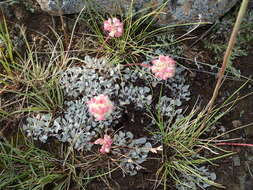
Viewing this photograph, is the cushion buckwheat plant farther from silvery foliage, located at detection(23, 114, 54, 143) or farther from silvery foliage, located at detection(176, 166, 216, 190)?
silvery foliage, located at detection(176, 166, 216, 190)

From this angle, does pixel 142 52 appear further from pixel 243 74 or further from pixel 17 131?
pixel 17 131

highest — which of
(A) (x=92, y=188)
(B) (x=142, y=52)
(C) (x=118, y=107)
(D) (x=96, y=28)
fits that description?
(D) (x=96, y=28)

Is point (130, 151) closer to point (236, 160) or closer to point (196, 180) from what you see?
point (196, 180)

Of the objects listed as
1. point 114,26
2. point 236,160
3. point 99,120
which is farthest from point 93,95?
point 236,160

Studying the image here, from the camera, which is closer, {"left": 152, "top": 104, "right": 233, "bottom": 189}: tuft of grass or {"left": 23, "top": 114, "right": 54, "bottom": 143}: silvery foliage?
{"left": 152, "top": 104, "right": 233, "bottom": 189}: tuft of grass

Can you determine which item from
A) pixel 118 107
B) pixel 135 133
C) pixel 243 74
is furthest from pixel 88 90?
pixel 243 74

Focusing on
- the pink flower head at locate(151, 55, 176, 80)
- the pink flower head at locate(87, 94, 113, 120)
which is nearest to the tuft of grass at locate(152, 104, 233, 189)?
the pink flower head at locate(151, 55, 176, 80)
